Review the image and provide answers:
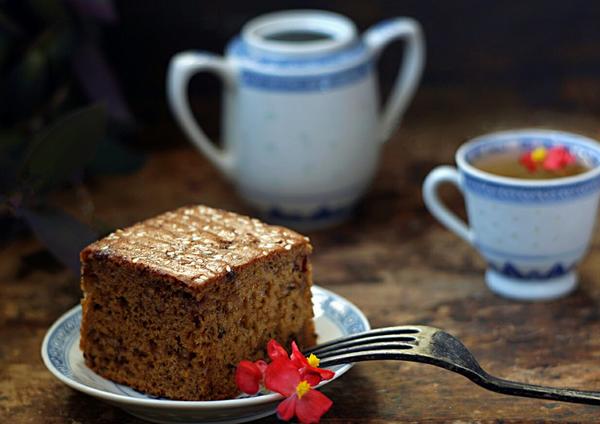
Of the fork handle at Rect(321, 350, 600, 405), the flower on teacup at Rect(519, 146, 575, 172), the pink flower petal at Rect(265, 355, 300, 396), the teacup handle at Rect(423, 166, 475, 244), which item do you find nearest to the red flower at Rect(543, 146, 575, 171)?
the flower on teacup at Rect(519, 146, 575, 172)

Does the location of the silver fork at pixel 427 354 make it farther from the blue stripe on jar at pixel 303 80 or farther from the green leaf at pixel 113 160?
the green leaf at pixel 113 160

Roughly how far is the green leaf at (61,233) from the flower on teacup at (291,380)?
14.3 inches

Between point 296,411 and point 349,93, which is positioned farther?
point 349,93

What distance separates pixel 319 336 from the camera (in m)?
1.22

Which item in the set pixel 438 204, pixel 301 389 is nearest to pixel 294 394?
pixel 301 389

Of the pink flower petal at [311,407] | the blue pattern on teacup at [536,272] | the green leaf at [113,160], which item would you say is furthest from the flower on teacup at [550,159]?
the green leaf at [113,160]

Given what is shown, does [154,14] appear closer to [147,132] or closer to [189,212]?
[147,132]

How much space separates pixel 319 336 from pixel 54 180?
45 centimetres

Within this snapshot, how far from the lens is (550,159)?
139 cm

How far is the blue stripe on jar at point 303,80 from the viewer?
5.01 feet

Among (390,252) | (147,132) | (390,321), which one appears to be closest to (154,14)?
(147,132)

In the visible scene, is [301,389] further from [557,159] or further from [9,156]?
[9,156]

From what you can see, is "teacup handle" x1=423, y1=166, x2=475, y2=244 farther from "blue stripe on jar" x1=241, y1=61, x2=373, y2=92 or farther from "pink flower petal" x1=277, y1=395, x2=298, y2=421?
"pink flower petal" x1=277, y1=395, x2=298, y2=421

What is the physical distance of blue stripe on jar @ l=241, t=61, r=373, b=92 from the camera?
1527 millimetres
